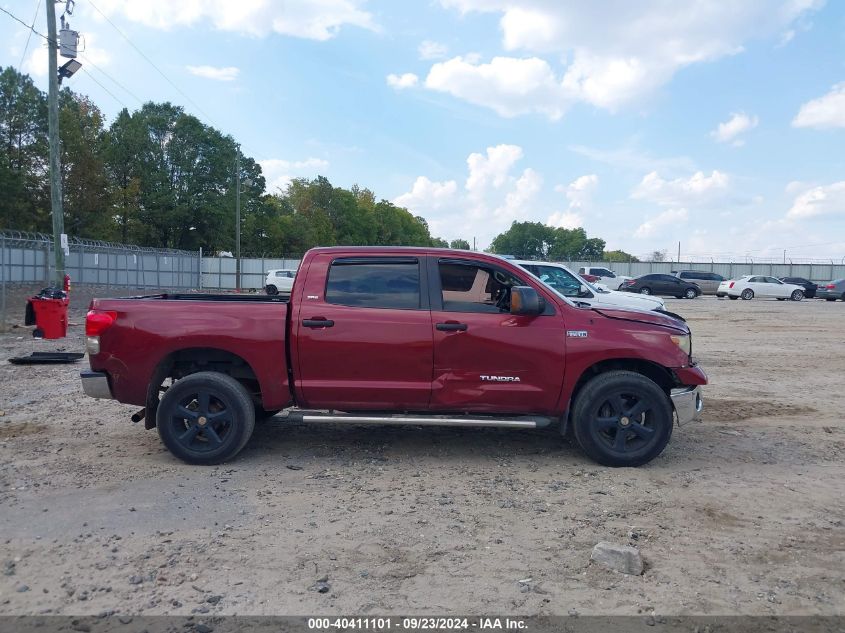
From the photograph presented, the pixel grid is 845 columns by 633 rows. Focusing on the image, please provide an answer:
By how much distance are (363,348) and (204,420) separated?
4.92ft

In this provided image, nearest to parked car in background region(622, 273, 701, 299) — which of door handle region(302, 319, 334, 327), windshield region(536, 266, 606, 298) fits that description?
windshield region(536, 266, 606, 298)

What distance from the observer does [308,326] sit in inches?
230

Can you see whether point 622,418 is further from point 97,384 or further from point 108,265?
point 108,265

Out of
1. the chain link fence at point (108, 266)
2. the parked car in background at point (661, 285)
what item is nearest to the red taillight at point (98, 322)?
the chain link fence at point (108, 266)

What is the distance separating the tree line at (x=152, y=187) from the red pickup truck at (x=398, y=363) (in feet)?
122

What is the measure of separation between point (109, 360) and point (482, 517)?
3491 mm

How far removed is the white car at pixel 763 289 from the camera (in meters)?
39.5

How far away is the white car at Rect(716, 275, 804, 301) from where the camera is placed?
39469mm

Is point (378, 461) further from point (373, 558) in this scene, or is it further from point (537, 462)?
point (373, 558)

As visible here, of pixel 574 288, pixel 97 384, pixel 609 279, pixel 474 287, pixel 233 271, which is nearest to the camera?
pixel 97 384

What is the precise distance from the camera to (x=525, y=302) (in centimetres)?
572

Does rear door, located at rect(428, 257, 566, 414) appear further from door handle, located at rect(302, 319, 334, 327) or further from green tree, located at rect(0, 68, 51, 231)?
green tree, located at rect(0, 68, 51, 231)

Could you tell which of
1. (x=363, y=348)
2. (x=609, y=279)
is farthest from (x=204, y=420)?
(x=609, y=279)

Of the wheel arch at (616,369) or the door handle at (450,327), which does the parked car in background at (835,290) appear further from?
the door handle at (450,327)
